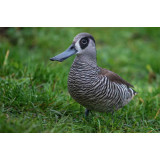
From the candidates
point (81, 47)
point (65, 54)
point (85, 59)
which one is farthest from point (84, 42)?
point (65, 54)

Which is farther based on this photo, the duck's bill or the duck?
the duck

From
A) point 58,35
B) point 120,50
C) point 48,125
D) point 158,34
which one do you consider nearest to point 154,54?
point 120,50

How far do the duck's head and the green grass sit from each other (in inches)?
37.0

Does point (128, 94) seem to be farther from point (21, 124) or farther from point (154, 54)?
point (154, 54)

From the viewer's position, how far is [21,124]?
3551 millimetres

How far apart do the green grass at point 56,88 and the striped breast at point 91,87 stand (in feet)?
0.79

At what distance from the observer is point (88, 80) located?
13.5ft

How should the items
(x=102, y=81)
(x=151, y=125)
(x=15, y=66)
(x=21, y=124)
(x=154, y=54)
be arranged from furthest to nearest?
(x=154, y=54)
(x=15, y=66)
(x=151, y=125)
(x=102, y=81)
(x=21, y=124)

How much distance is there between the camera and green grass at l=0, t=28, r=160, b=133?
4109mm

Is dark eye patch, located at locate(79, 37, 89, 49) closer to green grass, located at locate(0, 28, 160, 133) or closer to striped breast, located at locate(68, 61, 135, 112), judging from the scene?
striped breast, located at locate(68, 61, 135, 112)

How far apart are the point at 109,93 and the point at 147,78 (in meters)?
3.49

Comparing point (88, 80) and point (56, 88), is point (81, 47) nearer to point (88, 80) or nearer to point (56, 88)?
point (88, 80)

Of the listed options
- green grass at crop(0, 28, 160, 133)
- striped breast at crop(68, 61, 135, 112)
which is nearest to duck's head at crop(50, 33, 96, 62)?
striped breast at crop(68, 61, 135, 112)

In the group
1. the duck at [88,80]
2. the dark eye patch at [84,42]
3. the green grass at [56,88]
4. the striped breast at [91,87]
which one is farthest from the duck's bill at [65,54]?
the green grass at [56,88]
